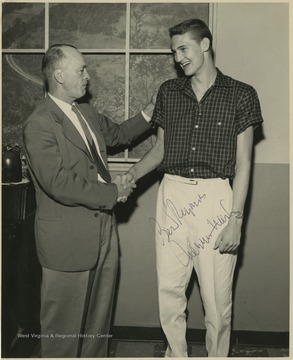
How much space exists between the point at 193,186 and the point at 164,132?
41 centimetres

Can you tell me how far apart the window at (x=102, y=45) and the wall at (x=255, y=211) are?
1.03 ft

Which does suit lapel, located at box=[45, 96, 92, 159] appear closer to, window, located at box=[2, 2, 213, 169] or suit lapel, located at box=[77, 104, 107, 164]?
suit lapel, located at box=[77, 104, 107, 164]

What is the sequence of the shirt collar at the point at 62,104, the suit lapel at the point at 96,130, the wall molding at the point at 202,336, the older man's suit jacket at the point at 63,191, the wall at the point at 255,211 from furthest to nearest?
the wall molding at the point at 202,336 < the wall at the point at 255,211 < the suit lapel at the point at 96,130 < the shirt collar at the point at 62,104 < the older man's suit jacket at the point at 63,191

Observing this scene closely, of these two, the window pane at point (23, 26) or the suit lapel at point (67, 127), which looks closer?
the suit lapel at point (67, 127)

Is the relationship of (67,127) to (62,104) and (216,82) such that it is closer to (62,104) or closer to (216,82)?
(62,104)

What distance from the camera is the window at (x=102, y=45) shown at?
3.15 meters

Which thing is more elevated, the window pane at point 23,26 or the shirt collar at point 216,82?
the window pane at point 23,26

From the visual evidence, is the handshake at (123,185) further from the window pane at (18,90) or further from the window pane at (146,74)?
the window pane at (18,90)

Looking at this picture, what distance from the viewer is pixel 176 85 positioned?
277 centimetres

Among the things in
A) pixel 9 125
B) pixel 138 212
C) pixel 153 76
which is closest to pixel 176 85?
pixel 153 76

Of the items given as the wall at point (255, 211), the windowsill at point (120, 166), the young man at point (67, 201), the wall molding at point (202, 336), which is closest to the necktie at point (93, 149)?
the young man at point (67, 201)

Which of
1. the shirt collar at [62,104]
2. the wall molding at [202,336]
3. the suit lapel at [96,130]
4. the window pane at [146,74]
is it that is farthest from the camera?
the wall molding at [202,336]

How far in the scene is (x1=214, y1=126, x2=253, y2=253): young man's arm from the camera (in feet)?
8.46
